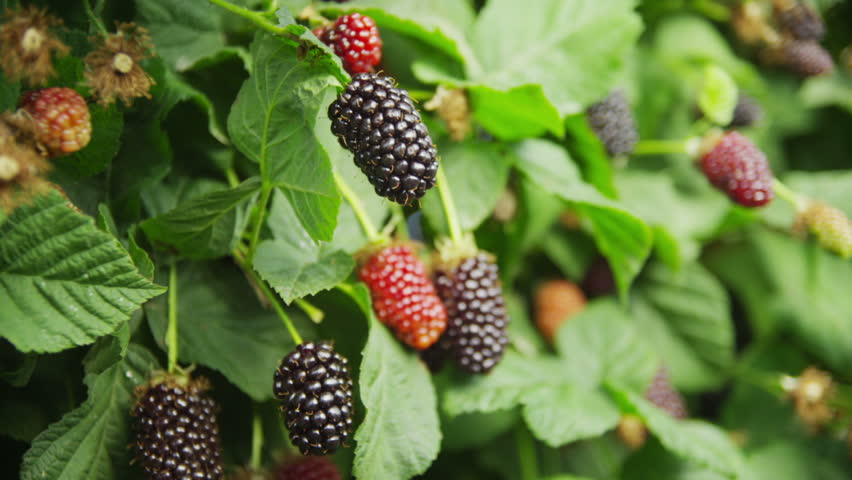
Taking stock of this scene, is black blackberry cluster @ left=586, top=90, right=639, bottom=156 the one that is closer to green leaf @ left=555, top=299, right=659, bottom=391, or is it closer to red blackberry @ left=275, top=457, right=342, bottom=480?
green leaf @ left=555, top=299, right=659, bottom=391

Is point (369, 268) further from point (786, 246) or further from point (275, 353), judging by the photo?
point (786, 246)

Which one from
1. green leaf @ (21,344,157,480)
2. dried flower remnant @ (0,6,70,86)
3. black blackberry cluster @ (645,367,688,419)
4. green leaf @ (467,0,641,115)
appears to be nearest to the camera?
dried flower remnant @ (0,6,70,86)

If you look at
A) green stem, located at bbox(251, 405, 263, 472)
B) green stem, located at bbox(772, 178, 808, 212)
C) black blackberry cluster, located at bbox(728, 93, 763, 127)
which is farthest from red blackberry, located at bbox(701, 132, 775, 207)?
green stem, located at bbox(251, 405, 263, 472)

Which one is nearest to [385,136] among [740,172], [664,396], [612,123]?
[612,123]

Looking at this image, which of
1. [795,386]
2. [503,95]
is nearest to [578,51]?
[503,95]

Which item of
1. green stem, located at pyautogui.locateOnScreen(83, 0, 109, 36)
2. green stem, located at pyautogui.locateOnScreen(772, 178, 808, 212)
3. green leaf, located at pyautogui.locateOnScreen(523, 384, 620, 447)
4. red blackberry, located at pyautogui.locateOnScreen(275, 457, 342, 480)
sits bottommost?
green leaf, located at pyautogui.locateOnScreen(523, 384, 620, 447)

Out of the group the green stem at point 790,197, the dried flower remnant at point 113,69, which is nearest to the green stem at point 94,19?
the dried flower remnant at point 113,69

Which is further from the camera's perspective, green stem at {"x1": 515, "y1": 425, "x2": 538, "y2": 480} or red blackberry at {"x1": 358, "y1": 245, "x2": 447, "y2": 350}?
green stem at {"x1": 515, "y1": 425, "x2": 538, "y2": 480}
